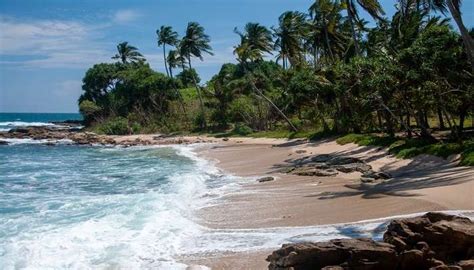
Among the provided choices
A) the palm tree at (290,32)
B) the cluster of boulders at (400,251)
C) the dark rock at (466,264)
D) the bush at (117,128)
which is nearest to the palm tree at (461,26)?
the cluster of boulders at (400,251)

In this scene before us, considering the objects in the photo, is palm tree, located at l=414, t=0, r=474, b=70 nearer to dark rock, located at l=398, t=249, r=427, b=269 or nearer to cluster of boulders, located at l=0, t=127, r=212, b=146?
dark rock, located at l=398, t=249, r=427, b=269

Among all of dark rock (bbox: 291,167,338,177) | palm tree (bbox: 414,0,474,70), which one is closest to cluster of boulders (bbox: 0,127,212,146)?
dark rock (bbox: 291,167,338,177)

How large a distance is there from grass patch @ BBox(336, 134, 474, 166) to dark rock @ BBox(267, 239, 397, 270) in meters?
11.2

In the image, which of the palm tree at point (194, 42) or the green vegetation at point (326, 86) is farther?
the palm tree at point (194, 42)

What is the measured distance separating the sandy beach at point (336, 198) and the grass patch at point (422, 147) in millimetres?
406

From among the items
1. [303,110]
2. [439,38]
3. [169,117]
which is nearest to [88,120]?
[169,117]

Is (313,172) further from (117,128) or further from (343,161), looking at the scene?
(117,128)

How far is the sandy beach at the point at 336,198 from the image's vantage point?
10.8 meters

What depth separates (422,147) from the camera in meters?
20.5

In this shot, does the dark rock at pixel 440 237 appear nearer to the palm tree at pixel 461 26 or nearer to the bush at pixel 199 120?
the palm tree at pixel 461 26

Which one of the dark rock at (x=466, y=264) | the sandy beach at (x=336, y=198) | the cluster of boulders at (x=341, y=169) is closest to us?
the dark rock at (x=466, y=264)

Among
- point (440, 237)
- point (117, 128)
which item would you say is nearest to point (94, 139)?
point (117, 128)

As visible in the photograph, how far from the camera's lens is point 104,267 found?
8.24 metres

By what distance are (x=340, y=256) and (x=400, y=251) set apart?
82 cm
